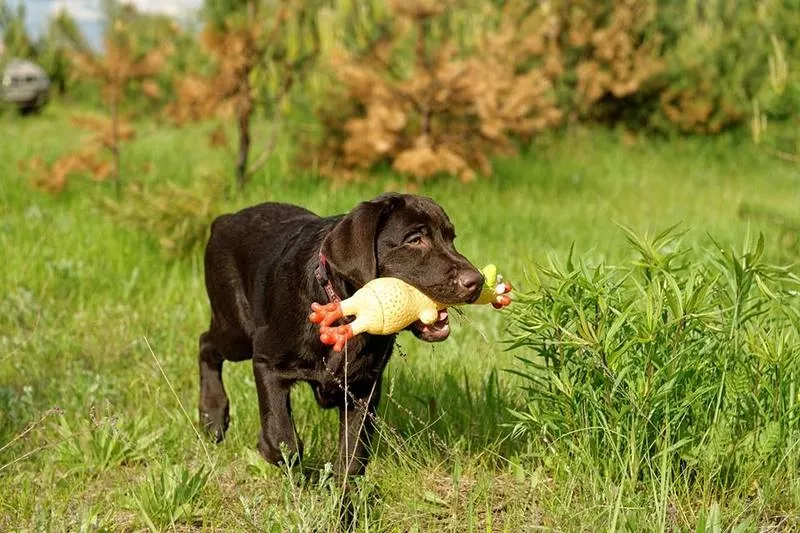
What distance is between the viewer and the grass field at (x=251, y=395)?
313 centimetres

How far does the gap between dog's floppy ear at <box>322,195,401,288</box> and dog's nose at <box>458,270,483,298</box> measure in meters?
0.30

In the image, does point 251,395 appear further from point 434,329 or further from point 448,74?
point 448,74

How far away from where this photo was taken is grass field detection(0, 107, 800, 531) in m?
3.13

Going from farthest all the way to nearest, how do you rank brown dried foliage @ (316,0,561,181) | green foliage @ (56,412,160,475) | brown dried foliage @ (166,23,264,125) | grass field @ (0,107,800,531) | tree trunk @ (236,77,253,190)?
1. brown dried foliage @ (316,0,561,181)
2. tree trunk @ (236,77,253,190)
3. brown dried foliage @ (166,23,264,125)
4. green foliage @ (56,412,160,475)
5. grass field @ (0,107,800,531)

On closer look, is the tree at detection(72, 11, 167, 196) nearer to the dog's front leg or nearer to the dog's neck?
the dog's front leg

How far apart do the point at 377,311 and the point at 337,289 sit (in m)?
0.44

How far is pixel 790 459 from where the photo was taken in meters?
3.16

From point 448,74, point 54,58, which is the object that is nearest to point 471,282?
point 448,74

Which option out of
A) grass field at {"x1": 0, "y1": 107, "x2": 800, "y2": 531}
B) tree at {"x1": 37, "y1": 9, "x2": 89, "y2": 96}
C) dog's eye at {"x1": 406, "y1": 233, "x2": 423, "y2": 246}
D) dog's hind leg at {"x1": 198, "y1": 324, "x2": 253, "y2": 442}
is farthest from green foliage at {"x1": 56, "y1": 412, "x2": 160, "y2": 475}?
tree at {"x1": 37, "y1": 9, "x2": 89, "y2": 96}

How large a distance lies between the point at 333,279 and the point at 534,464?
107cm

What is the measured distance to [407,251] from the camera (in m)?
3.19

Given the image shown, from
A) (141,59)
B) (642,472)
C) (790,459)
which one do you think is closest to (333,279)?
(642,472)

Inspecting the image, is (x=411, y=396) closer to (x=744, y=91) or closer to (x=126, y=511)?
(x=126, y=511)

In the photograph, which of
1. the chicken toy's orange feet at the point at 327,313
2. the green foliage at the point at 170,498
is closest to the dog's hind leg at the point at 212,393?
the green foliage at the point at 170,498
